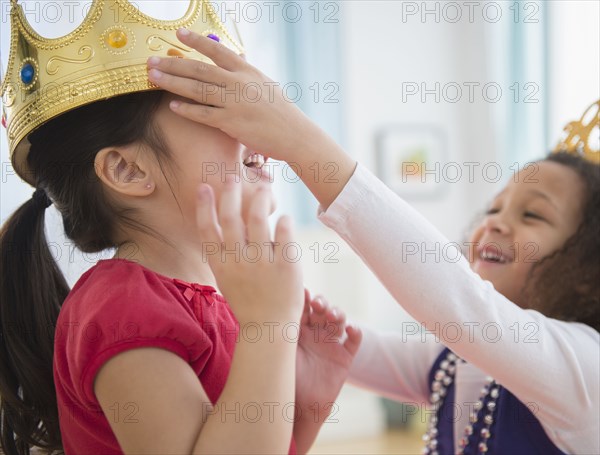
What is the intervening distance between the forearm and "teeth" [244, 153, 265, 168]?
9.7 inches

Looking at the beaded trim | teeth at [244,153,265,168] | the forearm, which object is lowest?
the beaded trim

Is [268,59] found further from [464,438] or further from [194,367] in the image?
[194,367]

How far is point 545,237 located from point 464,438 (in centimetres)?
34

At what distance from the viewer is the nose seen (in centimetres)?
111

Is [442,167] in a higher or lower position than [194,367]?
lower

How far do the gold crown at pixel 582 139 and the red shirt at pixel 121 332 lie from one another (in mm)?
739

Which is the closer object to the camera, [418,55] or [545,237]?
[545,237]

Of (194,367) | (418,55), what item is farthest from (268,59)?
(194,367)

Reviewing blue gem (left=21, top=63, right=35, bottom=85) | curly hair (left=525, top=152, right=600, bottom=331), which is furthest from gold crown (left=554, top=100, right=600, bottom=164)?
blue gem (left=21, top=63, right=35, bottom=85)

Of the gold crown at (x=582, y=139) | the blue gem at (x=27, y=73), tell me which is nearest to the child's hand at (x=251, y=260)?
the blue gem at (x=27, y=73)

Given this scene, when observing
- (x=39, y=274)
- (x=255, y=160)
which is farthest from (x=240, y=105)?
(x=39, y=274)

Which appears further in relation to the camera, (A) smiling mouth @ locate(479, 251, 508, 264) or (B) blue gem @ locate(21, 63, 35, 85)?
(A) smiling mouth @ locate(479, 251, 508, 264)

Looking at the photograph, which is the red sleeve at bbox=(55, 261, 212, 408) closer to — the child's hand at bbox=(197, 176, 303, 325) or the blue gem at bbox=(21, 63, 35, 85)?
the child's hand at bbox=(197, 176, 303, 325)

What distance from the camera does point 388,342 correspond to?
122 cm
